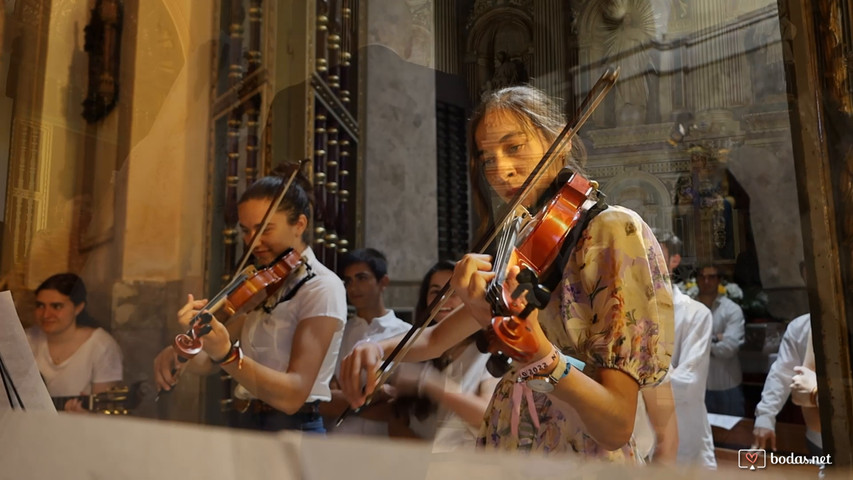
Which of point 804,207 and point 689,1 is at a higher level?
point 689,1

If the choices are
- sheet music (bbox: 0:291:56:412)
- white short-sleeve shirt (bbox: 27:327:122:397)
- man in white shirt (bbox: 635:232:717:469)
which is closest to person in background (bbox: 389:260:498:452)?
man in white shirt (bbox: 635:232:717:469)

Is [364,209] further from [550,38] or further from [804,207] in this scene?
[804,207]

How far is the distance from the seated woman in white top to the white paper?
59.0 inches

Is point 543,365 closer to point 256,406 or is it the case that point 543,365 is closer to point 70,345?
point 256,406

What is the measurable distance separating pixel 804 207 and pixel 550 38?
1.86 feet

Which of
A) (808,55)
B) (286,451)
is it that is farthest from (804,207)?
(286,451)

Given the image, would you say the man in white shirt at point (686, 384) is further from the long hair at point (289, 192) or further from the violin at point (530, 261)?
the long hair at point (289, 192)

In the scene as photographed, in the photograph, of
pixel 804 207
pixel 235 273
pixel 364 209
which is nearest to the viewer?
pixel 804 207

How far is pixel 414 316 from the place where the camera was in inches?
59.4

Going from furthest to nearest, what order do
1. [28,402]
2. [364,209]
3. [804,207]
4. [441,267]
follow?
[28,402]
[364,209]
[441,267]
[804,207]

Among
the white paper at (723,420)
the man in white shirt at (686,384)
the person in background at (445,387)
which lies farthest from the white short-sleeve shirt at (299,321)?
the white paper at (723,420)

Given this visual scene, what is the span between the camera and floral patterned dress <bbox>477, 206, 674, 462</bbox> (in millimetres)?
1282

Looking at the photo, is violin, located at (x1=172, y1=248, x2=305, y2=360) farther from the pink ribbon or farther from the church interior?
the pink ribbon

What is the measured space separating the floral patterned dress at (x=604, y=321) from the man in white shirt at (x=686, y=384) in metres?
0.02
